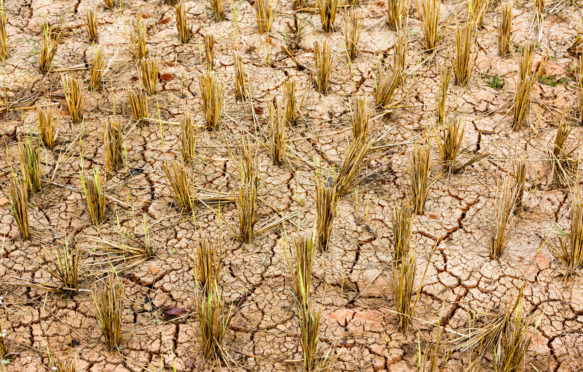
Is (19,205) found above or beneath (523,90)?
beneath

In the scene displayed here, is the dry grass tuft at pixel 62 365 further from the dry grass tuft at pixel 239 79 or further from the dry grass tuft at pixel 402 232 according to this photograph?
the dry grass tuft at pixel 239 79

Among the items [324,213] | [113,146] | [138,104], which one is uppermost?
[138,104]

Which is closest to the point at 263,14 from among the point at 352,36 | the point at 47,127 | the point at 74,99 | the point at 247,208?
the point at 352,36

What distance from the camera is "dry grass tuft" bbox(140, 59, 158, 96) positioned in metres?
4.19

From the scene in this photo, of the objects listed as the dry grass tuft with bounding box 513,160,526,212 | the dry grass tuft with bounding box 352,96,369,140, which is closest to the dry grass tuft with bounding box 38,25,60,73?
the dry grass tuft with bounding box 352,96,369,140

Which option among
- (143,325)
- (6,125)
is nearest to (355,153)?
(143,325)

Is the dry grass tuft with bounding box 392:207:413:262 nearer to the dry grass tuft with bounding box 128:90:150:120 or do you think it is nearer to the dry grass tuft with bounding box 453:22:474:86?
the dry grass tuft with bounding box 453:22:474:86

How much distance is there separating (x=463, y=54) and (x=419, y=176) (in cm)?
112

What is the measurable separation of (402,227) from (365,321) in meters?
0.44

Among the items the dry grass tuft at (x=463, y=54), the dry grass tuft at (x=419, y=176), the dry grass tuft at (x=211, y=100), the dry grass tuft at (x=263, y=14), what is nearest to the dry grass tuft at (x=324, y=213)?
the dry grass tuft at (x=419, y=176)

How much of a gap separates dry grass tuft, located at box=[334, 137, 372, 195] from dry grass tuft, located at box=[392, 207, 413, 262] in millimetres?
415

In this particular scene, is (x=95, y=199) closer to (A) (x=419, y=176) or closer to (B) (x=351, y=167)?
(B) (x=351, y=167)

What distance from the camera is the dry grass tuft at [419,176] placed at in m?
3.43

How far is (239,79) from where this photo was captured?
4.21m
